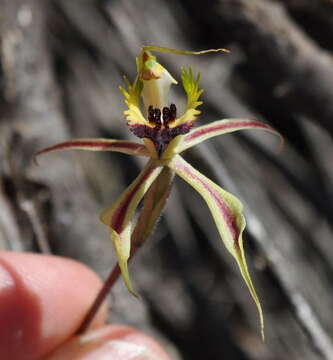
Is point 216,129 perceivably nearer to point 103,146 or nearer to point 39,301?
point 103,146

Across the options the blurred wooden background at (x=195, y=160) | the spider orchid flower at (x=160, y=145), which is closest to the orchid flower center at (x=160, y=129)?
the spider orchid flower at (x=160, y=145)

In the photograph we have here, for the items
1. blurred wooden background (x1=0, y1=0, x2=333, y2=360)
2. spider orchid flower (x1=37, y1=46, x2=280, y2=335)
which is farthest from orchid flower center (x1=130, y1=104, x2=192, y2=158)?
blurred wooden background (x1=0, y1=0, x2=333, y2=360)

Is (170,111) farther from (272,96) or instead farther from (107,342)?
(272,96)

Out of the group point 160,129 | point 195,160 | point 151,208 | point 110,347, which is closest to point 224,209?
point 151,208

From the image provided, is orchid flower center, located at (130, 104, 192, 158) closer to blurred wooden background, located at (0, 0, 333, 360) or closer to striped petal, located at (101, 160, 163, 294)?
striped petal, located at (101, 160, 163, 294)

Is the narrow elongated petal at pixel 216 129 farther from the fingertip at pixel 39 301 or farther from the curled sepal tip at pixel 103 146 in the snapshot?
the fingertip at pixel 39 301

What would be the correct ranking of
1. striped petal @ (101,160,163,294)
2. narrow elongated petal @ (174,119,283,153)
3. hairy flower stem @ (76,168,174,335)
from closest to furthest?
striped petal @ (101,160,163,294) → hairy flower stem @ (76,168,174,335) → narrow elongated petal @ (174,119,283,153)

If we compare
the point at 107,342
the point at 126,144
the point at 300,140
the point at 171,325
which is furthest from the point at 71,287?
the point at 300,140
